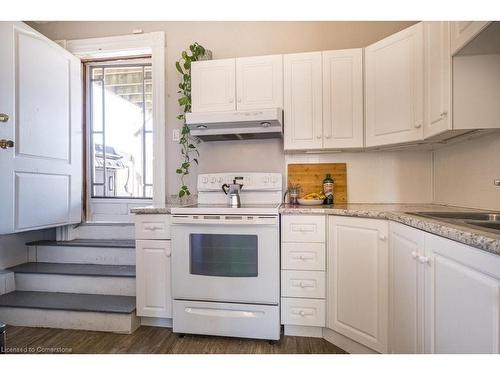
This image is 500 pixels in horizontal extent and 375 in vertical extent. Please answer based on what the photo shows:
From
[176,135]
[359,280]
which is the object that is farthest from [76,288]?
[359,280]

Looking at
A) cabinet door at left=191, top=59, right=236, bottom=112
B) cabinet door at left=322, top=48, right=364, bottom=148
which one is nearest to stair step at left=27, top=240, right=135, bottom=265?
cabinet door at left=191, top=59, right=236, bottom=112

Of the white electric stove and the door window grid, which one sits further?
the door window grid

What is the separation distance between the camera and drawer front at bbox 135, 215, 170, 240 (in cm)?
189

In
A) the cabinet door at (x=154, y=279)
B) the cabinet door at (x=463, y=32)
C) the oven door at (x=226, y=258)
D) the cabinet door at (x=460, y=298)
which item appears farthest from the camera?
the cabinet door at (x=154, y=279)

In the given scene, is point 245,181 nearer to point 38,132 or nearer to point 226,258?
point 226,258

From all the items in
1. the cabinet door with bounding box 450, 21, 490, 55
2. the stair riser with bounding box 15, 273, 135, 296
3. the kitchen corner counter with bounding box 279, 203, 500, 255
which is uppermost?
the cabinet door with bounding box 450, 21, 490, 55

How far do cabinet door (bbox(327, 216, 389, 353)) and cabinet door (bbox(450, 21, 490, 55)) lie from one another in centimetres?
94

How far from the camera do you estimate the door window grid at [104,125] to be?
286 cm

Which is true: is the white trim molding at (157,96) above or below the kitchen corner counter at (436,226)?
above

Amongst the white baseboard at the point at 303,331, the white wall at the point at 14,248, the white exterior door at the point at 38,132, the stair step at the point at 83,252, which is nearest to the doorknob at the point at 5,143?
the white exterior door at the point at 38,132

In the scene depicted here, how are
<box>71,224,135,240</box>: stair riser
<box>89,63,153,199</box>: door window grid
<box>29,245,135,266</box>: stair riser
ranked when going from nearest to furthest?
<box>29,245,135,266</box>: stair riser → <box>71,224,135,240</box>: stair riser → <box>89,63,153,199</box>: door window grid

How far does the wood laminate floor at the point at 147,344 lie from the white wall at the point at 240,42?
4.00 ft

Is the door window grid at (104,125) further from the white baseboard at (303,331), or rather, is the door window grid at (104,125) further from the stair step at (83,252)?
the white baseboard at (303,331)

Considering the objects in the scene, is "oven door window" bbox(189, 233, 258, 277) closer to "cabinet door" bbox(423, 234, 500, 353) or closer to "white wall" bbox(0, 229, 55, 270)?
"cabinet door" bbox(423, 234, 500, 353)
